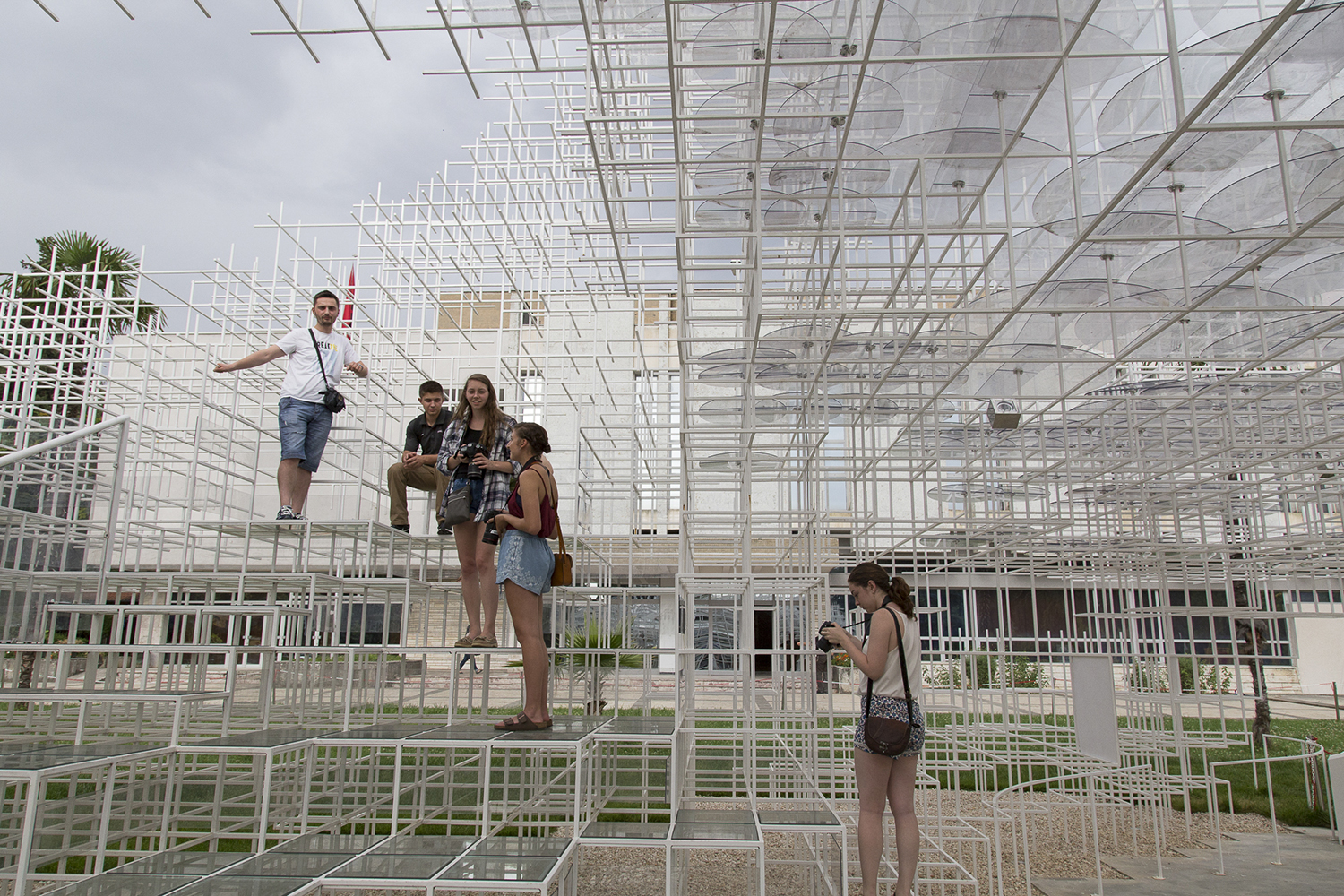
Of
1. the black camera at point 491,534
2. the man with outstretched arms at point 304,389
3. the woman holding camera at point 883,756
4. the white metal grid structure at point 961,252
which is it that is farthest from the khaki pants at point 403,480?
the woman holding camera at point 883,756

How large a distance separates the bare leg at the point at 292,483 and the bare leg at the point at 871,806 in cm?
430

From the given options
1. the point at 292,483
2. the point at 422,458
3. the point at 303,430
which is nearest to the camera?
the point at 292,483

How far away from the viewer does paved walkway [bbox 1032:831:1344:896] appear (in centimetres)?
649

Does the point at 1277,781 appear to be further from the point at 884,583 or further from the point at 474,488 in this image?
the point at 474,488

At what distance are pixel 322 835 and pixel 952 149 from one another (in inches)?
180

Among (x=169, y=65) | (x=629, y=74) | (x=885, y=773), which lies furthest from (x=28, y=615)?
(x=629, y=74)

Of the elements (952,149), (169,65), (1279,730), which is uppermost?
(169,65)

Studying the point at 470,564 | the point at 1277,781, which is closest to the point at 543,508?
the point at 470,564

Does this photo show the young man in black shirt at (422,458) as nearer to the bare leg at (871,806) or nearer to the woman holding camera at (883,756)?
the woman holding camera at (883,756)

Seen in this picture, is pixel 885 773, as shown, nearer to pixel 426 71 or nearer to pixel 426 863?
pixel 426 863

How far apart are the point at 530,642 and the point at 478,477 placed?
1.30 metres

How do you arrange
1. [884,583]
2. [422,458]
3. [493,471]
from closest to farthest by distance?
[884,583] → [493,471] → [422,458]

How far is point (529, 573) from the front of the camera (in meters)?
5.21

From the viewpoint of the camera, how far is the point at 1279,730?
14.1 m
